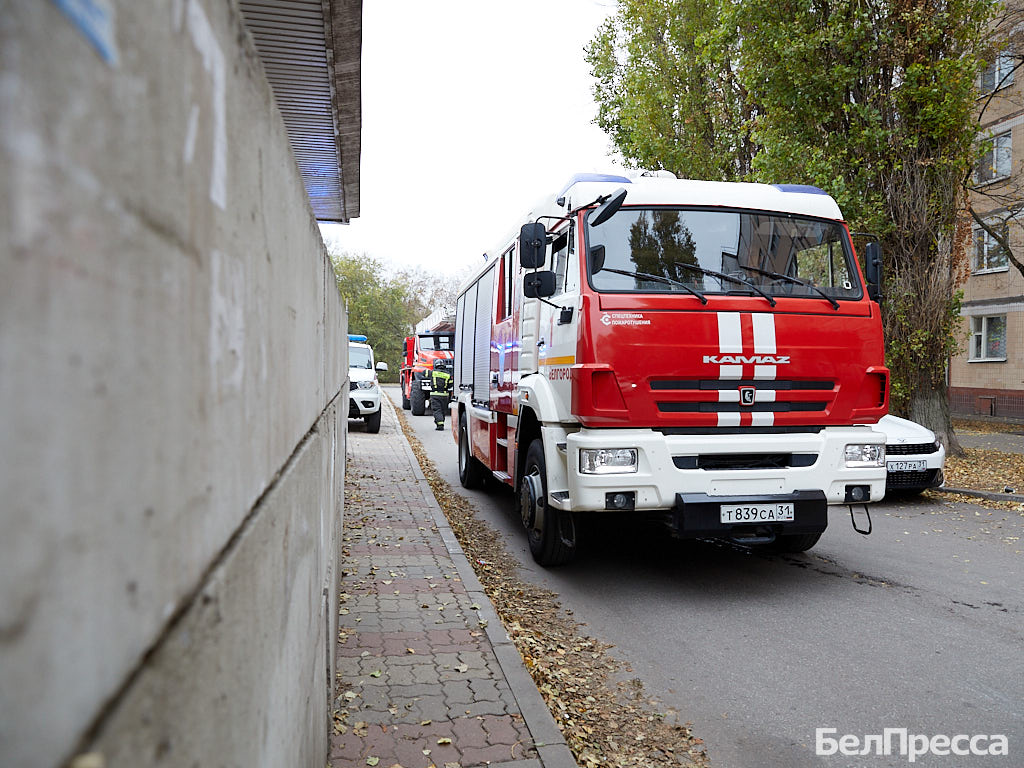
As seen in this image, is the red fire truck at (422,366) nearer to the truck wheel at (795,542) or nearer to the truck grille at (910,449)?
the truck grille at (910,449)

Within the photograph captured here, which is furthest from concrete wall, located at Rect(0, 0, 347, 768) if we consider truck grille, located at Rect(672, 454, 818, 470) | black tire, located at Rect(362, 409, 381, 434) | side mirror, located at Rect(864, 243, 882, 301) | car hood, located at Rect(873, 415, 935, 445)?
black tire, located at Rect(362, 409, 381, 434)

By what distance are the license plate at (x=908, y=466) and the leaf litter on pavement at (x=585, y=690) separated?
5362 mm

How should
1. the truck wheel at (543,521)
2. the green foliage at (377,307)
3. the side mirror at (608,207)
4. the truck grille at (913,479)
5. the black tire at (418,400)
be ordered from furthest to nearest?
1. the green foliage at (377,307)
2. the black tire at (418,400)
3. the truck grille at (913,479)
4. the truck wheel at (543,521)
5. the side mirror at (608,207)

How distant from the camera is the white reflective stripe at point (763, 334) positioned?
5727 millimetres

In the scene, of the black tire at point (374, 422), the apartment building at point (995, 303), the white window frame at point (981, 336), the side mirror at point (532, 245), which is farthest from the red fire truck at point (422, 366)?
the white window frame at point (981, 336)

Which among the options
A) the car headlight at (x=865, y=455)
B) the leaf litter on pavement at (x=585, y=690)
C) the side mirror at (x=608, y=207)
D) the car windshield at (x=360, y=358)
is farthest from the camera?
the car windshield at (x=360, y=358)

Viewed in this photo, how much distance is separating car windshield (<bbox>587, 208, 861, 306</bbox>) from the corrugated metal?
2.56m

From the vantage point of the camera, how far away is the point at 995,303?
2527 cm

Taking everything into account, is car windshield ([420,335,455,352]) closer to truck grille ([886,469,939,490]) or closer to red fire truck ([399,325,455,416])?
red fire truck ([399,325,455,416])

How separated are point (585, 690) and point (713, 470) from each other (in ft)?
6.89

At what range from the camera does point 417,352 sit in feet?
84.1

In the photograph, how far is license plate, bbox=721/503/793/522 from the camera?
562 centimetres

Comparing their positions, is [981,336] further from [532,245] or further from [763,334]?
[532,245]

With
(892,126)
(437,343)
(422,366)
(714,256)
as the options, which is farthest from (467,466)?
(422,366)
